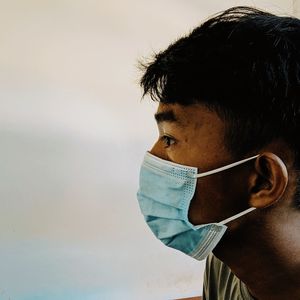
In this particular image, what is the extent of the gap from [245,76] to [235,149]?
131mm

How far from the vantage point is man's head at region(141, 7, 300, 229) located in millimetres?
733

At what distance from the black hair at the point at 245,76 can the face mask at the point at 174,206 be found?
0.30 feet

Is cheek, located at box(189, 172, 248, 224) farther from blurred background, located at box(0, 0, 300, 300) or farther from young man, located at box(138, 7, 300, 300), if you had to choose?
blurred background, located at box(0, 0, 300, 300)

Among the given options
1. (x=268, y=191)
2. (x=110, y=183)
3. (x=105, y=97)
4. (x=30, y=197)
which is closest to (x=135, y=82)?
(x=105, y=97)

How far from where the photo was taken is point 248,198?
754 millimetres

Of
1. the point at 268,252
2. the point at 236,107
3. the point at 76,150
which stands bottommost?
the point at 268,252

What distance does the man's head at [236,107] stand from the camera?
733 millimetres

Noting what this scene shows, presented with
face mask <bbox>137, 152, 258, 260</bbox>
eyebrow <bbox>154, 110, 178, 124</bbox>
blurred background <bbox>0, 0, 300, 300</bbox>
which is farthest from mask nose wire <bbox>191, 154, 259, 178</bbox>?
blurred background <bbox>0, 0, 300, 300</bbox>

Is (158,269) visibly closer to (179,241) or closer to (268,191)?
(179,241)

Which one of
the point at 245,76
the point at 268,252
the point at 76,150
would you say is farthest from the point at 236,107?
the point at 76,150

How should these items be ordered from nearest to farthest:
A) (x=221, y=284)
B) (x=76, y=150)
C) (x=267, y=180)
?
(x=267, y=180)
(x=221, y=284)
(x=76, y=150)

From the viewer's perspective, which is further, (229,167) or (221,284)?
(221,284)

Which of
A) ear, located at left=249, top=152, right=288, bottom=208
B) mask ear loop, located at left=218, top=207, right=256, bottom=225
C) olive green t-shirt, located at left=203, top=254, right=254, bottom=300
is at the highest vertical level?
ear, located at left=249, top=152, right=288, bottom=208

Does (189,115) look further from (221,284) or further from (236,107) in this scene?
(221,284)
